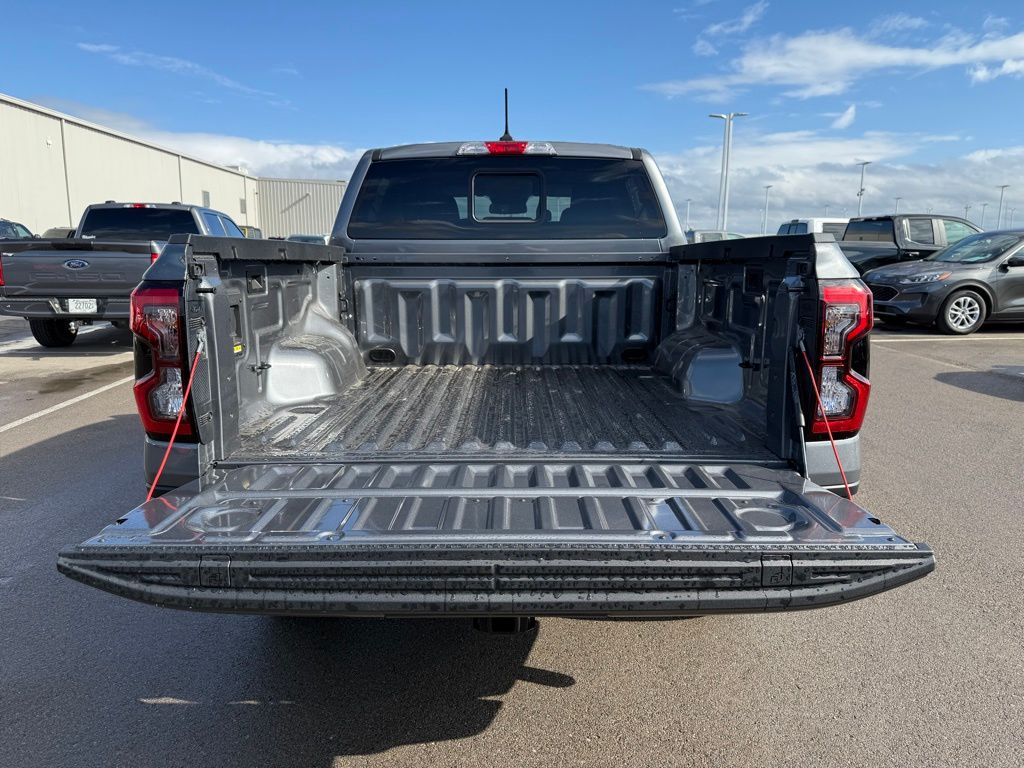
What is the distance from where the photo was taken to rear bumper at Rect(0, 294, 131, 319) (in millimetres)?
9469

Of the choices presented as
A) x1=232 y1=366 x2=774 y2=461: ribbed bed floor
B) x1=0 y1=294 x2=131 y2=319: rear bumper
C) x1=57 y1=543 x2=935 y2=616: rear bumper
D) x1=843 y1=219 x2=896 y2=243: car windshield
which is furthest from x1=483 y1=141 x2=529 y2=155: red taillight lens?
x1=843 y1=219 x2=896 y2=243: car windshield

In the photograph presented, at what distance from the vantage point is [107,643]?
3.04m

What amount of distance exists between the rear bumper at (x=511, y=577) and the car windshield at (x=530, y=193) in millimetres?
2682

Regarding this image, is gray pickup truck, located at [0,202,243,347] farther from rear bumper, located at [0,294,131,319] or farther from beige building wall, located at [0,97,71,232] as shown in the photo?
beige building wall, located at [0,97,71,232]

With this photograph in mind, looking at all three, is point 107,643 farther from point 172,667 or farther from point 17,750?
point 17,750

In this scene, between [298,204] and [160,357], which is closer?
[160,357]

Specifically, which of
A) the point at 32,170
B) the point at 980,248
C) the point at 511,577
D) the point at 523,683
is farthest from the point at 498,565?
the point at 32,170

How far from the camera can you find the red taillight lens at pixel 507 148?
4.18 m

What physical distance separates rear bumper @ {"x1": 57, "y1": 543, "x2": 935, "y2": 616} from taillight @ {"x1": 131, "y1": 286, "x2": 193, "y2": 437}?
63 centimetres

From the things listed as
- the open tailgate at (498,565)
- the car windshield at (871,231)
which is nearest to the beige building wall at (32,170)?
the car windshield at (871,231)

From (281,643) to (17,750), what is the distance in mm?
961

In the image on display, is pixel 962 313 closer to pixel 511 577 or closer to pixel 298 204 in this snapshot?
pixel 511 577

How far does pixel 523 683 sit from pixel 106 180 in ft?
106

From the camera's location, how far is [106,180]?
28.7m
